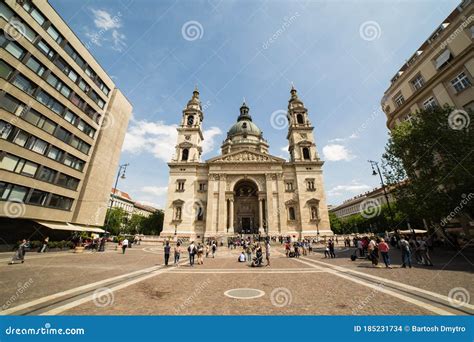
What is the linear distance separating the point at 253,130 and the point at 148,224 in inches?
1852

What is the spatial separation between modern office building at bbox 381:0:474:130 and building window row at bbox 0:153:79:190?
39043mm

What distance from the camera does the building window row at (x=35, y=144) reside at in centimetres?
1950

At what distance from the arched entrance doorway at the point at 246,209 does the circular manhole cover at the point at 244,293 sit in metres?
38.7

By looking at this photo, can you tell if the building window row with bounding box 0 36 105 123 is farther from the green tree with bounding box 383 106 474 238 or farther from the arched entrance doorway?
the green tree with bounding box 383 106 474 238

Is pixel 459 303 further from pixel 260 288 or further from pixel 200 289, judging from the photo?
pixel 200 289

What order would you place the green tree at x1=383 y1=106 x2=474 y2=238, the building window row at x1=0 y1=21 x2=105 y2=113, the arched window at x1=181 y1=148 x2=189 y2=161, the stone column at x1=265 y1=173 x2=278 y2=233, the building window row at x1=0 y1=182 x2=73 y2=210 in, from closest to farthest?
1. the green tree at x1=383 y1=106 x2=474 y2=238
2. the building window row at x1=0 y1=21 x2=105 y2=113
3. the building window row at x1=0 y1=182 x2=73 y2=210
4. the stone column at x1=265 y1=173 x2=278 y2=233
5. the arched window at x1=181 y1=148 x2=189 y2=161

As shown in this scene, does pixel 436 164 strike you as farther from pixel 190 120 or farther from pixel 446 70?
pixel 190 120

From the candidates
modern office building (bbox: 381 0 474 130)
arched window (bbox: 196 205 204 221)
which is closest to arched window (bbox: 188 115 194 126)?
arched window (bbox: 196 205 204 221)

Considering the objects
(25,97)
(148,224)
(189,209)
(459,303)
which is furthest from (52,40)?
(148,224)

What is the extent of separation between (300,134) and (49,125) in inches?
1738

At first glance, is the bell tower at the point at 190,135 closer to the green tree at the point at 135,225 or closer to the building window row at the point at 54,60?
the building window row at the point at 54,60

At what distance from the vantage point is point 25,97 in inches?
819

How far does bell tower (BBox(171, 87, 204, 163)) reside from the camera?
46.7 metres

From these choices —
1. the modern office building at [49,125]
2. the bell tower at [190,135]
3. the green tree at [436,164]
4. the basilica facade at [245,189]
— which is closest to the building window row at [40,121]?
the modern office building at [49,125]
